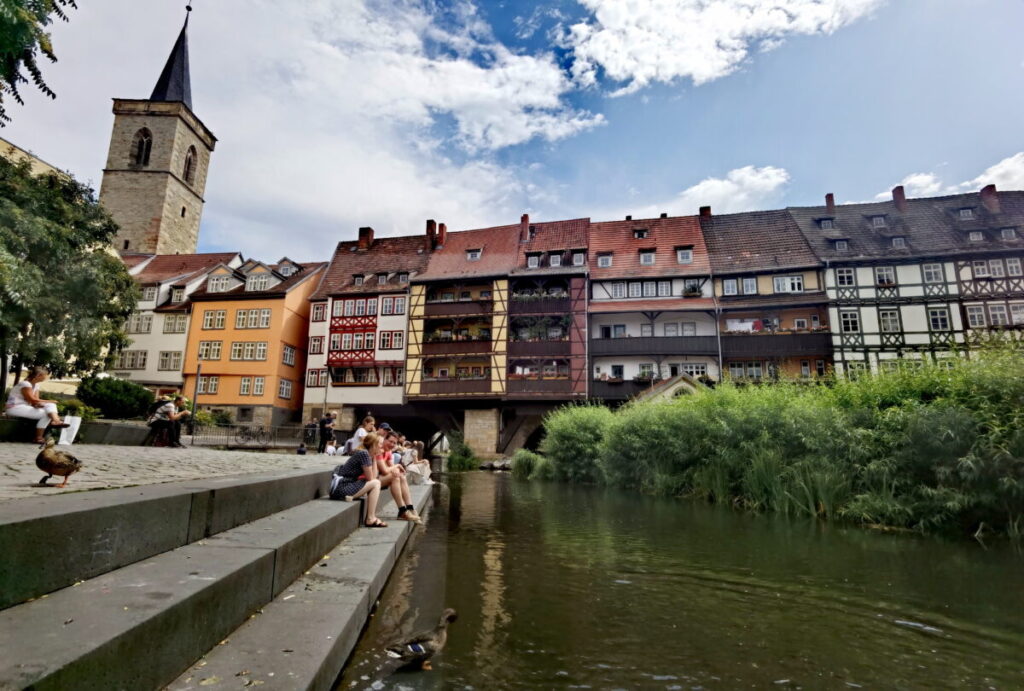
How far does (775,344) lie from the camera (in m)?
32.2

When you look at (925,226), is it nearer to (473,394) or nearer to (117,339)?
(473,394)

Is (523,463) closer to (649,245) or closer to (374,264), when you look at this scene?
(649,245)

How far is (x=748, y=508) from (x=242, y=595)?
40.8ft

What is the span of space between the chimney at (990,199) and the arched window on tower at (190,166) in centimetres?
6200

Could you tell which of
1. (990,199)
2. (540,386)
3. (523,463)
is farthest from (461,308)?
(990,199)

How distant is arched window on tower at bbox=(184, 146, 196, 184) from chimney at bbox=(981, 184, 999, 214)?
6200 centimetres

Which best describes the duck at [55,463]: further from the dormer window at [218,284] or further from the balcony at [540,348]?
the dormer window at [218,284]

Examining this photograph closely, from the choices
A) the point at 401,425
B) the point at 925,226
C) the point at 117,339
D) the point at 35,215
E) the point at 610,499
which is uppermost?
the point at 925,226

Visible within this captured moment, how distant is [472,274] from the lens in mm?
37062

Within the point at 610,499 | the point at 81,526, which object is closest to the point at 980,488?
the point at 610,499

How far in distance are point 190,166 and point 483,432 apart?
41230mm

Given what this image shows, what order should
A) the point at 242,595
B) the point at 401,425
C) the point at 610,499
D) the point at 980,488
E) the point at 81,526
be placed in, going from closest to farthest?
the point at 81,526
the point at 242,595
the point at 980,488
the point at 610,499
the point at 401,425

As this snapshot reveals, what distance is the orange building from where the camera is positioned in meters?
37.5

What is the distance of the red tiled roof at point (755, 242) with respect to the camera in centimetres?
Answer: 3428
